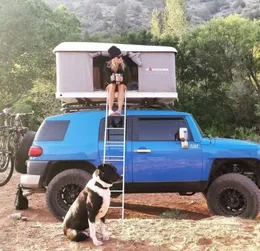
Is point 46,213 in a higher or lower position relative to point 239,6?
lower

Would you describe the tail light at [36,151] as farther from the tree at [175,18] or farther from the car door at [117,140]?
the tree at [175,18]

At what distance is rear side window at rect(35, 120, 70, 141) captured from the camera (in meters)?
7.75

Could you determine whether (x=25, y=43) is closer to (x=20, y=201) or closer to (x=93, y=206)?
(x=20, y=201)

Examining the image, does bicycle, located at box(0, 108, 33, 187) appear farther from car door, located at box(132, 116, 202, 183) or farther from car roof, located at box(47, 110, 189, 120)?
car door, located at box(132, 116, 202, 183)

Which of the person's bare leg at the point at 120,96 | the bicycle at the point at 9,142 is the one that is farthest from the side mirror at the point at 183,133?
the bicycle at the point at 9,142

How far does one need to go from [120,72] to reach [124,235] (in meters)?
3.48

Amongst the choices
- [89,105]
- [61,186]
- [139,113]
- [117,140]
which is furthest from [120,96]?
[61,186]

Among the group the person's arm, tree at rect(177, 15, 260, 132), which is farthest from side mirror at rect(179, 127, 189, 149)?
tree at rect(177, 15, 260, 132)

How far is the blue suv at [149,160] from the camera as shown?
744 centimetres

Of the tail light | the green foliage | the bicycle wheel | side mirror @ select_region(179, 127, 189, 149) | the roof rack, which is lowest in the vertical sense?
the green foliage

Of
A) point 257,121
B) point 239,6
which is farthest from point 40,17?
point 239,6

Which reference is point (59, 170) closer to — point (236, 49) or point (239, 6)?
point (236, 49)

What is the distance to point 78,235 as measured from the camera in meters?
5.26

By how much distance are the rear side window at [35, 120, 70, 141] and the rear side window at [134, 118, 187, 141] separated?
1.31 metres
